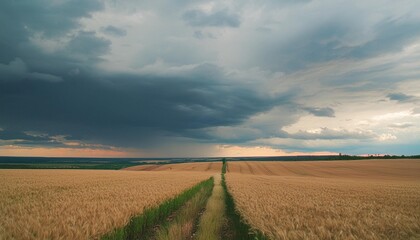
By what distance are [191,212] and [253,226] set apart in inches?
282

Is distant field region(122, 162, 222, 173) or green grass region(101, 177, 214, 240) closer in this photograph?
green grass region(101, 177, 214, 240)

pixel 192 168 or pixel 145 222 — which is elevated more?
pixel 145 222

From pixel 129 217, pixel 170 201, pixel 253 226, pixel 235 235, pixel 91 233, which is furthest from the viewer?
pixel 170 201

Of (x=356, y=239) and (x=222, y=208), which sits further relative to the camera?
(x=222, y=208)

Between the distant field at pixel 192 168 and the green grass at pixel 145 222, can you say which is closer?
the green grass at pixel 145 222

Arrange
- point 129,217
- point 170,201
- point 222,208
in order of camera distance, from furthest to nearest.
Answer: point 222,208 < point 170,201 < point 129,217

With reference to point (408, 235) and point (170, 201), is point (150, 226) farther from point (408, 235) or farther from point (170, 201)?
point (408, 235)

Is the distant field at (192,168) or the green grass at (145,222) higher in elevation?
the green grass at (145,222)

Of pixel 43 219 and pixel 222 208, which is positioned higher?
pixel 43 219

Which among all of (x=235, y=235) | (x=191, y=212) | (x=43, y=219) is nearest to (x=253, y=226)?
(x=235, y=235)

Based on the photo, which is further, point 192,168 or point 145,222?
point 192,168

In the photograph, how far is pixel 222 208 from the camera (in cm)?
1573

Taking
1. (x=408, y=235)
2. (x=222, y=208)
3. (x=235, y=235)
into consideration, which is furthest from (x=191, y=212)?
(x=408, y=235)

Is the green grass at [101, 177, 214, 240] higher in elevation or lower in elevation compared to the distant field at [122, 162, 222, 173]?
higher
